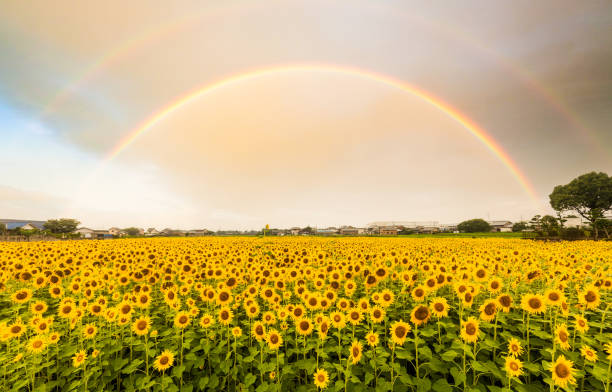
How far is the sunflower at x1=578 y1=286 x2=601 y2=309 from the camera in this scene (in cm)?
599

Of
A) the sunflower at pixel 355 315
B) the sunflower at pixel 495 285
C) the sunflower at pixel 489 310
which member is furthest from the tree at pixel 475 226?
the sunflower at pixel 355 315

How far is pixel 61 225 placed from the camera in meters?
101

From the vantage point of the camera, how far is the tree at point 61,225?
9925 centimetres

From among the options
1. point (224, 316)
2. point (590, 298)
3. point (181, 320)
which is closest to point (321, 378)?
point (224, 316)

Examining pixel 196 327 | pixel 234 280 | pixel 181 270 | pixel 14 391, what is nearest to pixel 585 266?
pixel 234 280

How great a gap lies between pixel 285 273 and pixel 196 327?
334 cm

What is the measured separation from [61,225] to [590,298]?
134968 mm

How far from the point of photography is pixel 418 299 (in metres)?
7.25

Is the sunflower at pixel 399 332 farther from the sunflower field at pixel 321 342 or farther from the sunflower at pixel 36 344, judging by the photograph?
the sunflower at pixel 36 344

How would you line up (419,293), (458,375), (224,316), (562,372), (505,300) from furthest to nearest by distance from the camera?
(419,293) → (224,316) → (505,300) → (458,375) → (562,372)

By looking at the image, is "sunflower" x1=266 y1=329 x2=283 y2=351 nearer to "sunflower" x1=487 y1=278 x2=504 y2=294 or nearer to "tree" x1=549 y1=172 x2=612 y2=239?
"sunflower" x1=487 y1=278 x2=504 y2=294

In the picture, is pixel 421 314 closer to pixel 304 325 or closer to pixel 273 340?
pixel 304 325

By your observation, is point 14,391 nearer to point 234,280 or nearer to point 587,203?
point 234,280

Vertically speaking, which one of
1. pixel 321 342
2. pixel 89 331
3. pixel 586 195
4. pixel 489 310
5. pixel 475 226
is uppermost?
pixel 586 195
